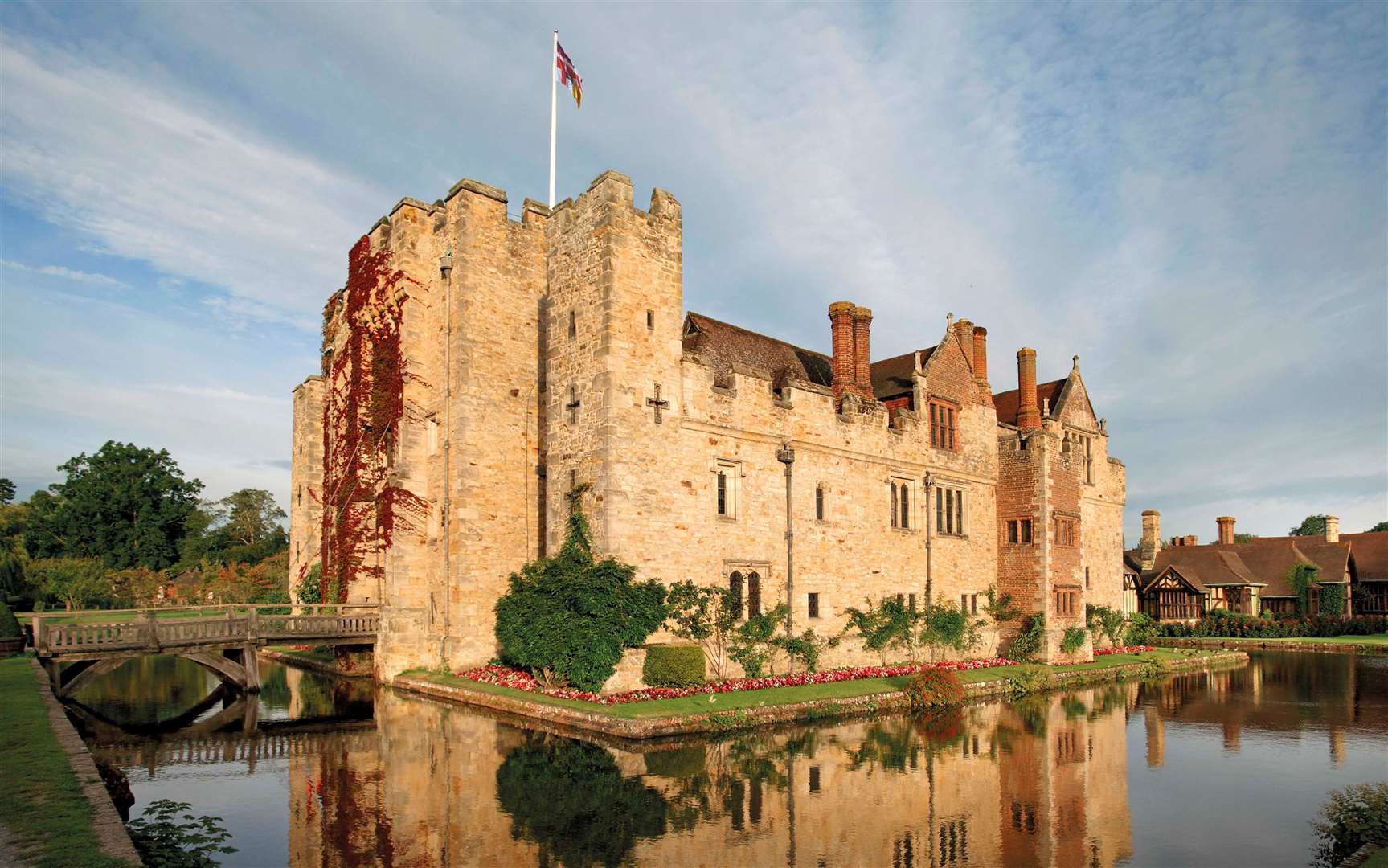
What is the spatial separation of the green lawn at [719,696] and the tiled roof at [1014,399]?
574 inches

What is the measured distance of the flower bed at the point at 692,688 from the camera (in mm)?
21672

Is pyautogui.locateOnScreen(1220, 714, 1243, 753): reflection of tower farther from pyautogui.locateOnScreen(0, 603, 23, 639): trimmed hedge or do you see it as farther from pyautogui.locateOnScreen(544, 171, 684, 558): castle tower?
pyautogui.locateOnScreen(0, 603, 23, 639): trimmed hedge

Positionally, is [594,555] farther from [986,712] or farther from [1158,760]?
[1158,760]

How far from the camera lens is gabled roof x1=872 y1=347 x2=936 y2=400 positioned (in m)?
33.8

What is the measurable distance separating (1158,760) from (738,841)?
10.8 metres

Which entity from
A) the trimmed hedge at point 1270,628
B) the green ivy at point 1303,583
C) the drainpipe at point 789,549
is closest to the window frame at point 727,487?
the drainpipe at point 789,549

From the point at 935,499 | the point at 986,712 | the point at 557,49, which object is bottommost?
the point at 986,712

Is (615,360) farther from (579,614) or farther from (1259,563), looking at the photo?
(1259,563)

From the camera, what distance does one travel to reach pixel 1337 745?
1992 cm

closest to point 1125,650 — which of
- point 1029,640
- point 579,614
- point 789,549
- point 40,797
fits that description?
point 1029,640

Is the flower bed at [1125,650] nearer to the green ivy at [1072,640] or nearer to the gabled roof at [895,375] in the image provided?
the green ivy at [1072,640]

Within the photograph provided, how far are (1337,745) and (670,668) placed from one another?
48.4 ft

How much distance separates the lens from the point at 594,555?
22.8 metres

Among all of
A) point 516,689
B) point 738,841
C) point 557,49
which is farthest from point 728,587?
point 557,49
